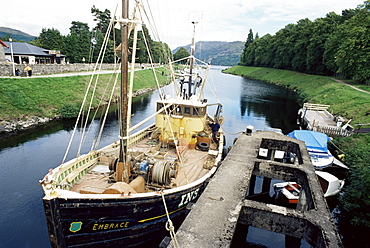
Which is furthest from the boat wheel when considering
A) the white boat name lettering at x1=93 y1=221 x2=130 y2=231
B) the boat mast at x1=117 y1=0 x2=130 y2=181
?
the white boat name lettering at x1=93 y1=221 x2=130 y2=231

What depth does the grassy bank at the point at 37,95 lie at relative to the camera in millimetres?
27328

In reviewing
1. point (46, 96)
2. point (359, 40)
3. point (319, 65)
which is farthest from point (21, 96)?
point (319, 65)

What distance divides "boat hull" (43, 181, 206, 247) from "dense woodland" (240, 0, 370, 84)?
5155 centimetres

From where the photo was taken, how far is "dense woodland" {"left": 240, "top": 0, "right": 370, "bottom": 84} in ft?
151

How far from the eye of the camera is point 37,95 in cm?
3144

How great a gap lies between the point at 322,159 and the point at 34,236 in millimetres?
20567

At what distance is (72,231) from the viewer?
26.8 ft

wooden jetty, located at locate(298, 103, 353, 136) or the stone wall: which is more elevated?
the stone wall

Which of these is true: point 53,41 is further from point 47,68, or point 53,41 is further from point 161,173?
point 161,173

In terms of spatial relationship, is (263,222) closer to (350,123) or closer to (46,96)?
(350,123)

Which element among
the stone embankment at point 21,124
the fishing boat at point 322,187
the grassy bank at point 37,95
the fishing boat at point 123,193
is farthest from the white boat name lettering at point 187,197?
the grassy bank at point 37,95

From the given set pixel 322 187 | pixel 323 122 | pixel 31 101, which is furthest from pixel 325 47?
pixel 31 101

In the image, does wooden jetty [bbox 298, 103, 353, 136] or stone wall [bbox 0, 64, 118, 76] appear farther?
stone wall [bbox 0, 64, 118, 76]

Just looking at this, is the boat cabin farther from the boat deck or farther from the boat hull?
the boat hull
